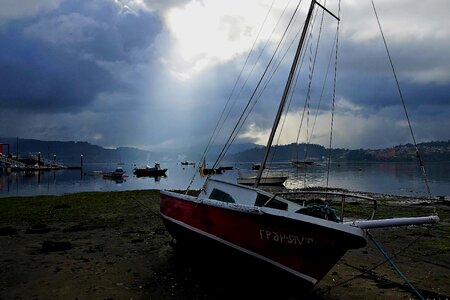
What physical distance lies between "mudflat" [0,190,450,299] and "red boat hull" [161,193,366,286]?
57cm

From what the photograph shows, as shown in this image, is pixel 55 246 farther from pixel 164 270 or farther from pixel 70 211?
pixel 70 211

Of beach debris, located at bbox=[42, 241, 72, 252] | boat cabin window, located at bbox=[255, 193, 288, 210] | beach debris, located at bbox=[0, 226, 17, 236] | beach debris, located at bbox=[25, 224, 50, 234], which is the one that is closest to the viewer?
boat cabin window, located at bbox=[255, 193, 288, 210]

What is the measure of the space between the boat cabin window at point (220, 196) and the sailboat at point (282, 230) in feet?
0.11

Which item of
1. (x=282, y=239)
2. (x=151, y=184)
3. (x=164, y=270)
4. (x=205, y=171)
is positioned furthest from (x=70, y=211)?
(x=205, y=171)

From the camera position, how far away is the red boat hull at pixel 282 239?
24.0 ft

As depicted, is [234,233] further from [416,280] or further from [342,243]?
[416,280]

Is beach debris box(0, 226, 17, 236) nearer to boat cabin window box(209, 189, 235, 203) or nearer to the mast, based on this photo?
boat cabin window box(209, 189, 235, 203)

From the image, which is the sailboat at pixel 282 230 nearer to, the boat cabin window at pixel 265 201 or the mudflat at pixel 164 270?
the boat cabin window at pixel 265 201

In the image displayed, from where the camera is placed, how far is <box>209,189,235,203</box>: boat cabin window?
11.1m

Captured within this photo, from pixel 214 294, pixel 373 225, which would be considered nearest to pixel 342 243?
pixel 373 225

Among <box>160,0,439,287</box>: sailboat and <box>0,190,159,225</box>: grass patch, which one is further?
<box>0,190,159,225</box>: grass patch

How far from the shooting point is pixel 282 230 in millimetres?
7879

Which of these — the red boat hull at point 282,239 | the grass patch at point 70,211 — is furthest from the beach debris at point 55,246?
the grass patch at point 70,211

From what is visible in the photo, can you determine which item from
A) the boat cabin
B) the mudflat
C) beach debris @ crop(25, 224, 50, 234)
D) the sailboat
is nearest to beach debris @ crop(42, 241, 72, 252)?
the mudflat
